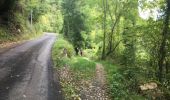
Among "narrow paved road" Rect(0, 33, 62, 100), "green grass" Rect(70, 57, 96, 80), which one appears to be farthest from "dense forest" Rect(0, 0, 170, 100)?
"narrow paved road" Rect(0, 33, 62, 100)

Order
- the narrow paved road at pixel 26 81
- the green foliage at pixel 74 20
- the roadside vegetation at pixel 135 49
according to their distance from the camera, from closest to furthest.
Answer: the narrow paved road at pixel 26 81 < the roadside vegetation at pixel 135 49 < the green foliage at pixel 74 20

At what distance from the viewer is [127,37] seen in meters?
20.2

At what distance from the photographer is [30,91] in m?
10.3

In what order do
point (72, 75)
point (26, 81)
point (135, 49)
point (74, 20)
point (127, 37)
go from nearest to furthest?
point (26, 81) → point (72, 75) → point (135, 49) → point (127, 37) → point (74, 20)

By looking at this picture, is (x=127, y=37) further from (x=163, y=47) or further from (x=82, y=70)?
(x=82, y=70)

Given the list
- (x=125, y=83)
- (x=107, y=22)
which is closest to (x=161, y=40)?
(x=125, y=83)

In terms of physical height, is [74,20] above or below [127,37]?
above

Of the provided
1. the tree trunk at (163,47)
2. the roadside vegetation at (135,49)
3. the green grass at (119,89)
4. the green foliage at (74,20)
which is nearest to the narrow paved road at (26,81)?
the roadside vegetation at (135,49)

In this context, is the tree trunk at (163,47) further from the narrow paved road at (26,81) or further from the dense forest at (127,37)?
the narrow paved road at (26,81)

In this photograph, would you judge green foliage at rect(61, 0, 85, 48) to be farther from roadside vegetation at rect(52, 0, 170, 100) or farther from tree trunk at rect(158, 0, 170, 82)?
tree trunk at rect(158, 0, 170, 82)

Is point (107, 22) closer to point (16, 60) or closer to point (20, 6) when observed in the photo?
point (16, 60)

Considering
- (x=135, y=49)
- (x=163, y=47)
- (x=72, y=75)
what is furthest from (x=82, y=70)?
(x=163, y=47)

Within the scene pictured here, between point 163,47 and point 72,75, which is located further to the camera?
point 163,47

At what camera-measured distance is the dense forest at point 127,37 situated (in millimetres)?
14211
